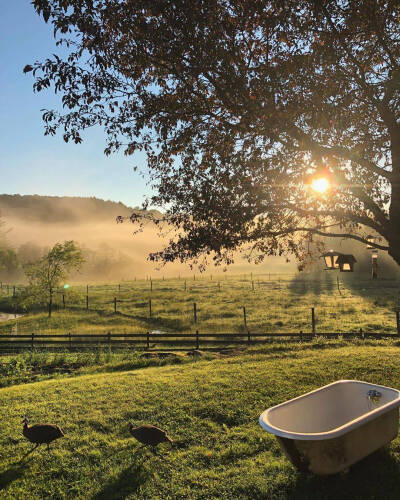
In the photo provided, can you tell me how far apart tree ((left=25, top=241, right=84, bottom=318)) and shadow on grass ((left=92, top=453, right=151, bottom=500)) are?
108 feet

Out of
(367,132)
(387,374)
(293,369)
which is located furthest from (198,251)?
(387,374)

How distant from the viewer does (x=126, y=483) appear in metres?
6.34

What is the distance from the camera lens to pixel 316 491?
5605 mm

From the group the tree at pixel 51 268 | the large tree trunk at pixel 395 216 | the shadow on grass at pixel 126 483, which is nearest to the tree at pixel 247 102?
the large tree trunk at pixel 395 216

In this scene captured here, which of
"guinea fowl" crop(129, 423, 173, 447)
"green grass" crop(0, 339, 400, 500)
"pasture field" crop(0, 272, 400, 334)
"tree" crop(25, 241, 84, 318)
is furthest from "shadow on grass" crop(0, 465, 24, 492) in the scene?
"tree" crop(25, 241, 84, 318)

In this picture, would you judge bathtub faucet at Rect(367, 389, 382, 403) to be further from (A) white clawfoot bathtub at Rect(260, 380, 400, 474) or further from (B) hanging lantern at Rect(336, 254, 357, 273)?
(B) hanging lantern at Rect(336, 254, 357, 273)

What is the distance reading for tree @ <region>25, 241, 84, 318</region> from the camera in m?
37.3

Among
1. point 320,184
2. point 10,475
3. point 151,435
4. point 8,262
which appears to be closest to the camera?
point 10,475

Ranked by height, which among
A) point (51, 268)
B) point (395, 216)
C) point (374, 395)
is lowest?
point (374, 395)

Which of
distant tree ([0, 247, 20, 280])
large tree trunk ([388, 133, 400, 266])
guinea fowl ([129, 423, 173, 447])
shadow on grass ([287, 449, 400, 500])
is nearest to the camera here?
shadow on grass ([287, 449, 400, 500])

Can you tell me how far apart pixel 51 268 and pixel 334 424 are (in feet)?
119

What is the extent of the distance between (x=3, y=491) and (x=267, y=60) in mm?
9429

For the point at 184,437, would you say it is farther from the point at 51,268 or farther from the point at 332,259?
the point at 51,268

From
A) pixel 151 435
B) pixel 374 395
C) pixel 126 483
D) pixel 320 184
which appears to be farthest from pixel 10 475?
pixel 320 184
